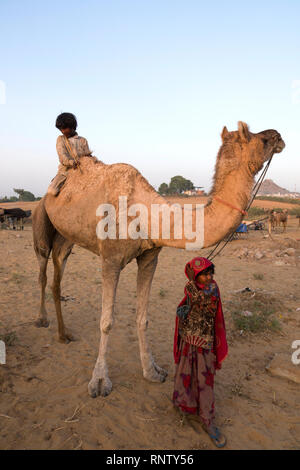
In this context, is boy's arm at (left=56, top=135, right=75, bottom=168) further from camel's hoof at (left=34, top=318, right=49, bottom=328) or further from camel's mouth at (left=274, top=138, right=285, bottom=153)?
camel's hoof at (left=34, top=318, right=49, bottom=328)

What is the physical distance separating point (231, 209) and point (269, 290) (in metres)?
6.44

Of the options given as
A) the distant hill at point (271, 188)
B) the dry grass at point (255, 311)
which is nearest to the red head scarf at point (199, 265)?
the dry grass at point (255, 311)

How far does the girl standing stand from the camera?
2.87 metres

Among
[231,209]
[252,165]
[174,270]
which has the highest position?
[252,165]

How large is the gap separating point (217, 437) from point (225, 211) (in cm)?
215

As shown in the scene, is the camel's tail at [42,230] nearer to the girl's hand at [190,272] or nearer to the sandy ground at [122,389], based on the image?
the sandy ground at [122,389]

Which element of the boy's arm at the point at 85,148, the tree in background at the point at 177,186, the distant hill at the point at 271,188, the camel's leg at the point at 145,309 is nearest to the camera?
the camel's leg at the point at 145,309

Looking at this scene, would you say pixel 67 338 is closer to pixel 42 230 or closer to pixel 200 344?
pixel 42 230

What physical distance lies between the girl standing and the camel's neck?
0.24m

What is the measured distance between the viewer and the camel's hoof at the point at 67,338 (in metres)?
4.73

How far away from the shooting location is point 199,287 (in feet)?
9.61

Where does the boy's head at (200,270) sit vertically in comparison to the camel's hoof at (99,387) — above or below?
above
